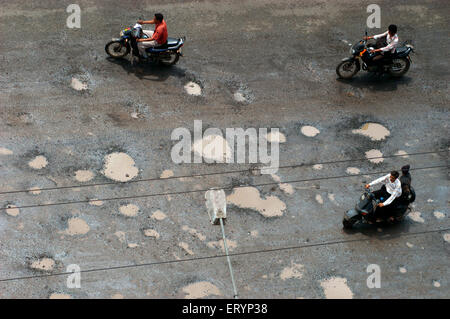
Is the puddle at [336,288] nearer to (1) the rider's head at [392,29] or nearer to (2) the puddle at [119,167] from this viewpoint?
(2) the puddle at [119,167]

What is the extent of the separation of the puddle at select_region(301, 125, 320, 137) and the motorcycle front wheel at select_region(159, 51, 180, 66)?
3.57m

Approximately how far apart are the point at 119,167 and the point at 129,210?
3.63ft

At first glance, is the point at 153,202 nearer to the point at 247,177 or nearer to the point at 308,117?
the point at 247,177

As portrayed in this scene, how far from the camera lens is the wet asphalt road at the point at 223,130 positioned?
9.15 meters

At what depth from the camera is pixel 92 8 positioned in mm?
14102

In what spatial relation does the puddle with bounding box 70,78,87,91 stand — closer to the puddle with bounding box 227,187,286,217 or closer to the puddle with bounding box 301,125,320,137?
the puddle with bounding box 227,187,286,217

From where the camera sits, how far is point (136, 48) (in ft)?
40.4

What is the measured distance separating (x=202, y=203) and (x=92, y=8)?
7.13 metres

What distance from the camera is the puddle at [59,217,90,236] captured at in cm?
947

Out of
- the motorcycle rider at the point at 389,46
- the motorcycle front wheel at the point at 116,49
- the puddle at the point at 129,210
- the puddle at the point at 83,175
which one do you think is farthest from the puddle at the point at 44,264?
the motorcycle rider at the point at 389,46

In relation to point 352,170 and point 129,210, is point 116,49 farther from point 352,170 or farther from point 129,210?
point 352,170

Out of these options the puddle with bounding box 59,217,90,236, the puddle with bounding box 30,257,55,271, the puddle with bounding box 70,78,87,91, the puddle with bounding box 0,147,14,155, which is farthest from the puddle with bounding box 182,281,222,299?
the puddle with bounding box 70,78,87,91

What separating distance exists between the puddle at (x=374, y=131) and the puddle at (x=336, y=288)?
3.74m
